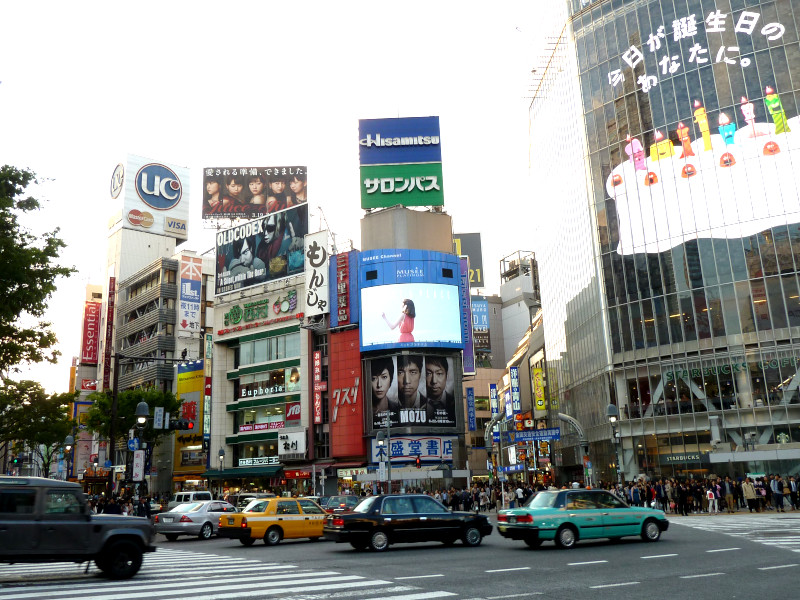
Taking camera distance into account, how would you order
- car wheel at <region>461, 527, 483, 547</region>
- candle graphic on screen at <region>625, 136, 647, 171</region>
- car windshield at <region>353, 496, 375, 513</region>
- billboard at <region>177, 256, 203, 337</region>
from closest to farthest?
1. car windshield at <region>353, 496, 375, 513</region>
2. car wheel at <region>461, 527, 483, 547</region>
3. candle graphic on screen at <region>625, 136, 647, 171</region>
4. billboard at <region>177, 256, 203, 337</region>

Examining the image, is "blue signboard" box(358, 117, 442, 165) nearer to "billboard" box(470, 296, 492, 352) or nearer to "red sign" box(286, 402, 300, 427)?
"red sign" box(286, 402, 300, 427)

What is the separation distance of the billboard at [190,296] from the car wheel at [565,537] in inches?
2896

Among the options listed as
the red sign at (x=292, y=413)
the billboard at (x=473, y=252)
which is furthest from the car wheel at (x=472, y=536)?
the billboard at (x=473, y=252)

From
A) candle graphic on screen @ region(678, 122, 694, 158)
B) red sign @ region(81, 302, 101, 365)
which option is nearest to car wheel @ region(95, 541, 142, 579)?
candle graphic on screen @ region(678, 122, 694, 158)

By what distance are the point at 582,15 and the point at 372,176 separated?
2386 cm

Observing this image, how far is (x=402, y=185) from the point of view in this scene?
70.9 metres

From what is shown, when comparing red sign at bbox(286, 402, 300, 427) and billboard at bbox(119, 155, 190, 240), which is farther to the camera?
billboard at bbox(119, 155, 190, 240)

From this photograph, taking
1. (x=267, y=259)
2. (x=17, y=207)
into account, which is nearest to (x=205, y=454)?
(x=267, y=259)

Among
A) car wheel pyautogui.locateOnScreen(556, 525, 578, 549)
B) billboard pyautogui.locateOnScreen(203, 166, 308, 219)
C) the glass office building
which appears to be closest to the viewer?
car wheel pyautogui.locateOnScreen(556, 525, 578, 549)

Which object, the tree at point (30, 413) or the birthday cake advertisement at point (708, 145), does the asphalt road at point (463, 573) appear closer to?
the tree at point (30, 413)

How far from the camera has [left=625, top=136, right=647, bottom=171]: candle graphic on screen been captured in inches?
2144

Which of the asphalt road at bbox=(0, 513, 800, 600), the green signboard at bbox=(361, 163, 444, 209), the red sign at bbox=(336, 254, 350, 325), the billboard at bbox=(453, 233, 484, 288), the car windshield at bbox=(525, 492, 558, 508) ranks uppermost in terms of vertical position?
the billboard at bbox=(453, 233, 484, 288)

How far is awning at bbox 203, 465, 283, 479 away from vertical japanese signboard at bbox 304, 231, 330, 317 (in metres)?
14.5

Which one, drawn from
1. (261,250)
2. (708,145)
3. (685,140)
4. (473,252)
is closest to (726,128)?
(708,145)
